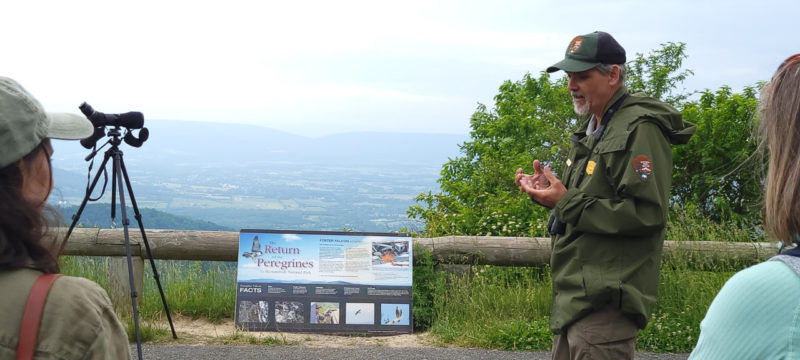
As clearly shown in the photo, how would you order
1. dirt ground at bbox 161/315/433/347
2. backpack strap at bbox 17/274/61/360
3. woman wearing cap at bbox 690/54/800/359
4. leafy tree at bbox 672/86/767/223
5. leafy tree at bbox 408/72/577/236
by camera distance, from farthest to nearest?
leafy tree at bbox 672/86/767/223 → leafy tree at bbox 408/72/577/236 → dirt ground at bbox 161/315/433/347 → backpack strap at bbox 17/274/61/360 → woman wearing cap at bbox 690/54/800/359

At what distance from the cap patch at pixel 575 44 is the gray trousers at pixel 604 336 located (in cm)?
119

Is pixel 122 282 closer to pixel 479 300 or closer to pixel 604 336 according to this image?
pixel 479 300

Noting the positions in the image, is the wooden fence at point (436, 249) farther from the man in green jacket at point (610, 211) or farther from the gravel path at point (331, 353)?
the man in green jacket at point (610, 211)

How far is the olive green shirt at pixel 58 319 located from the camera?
1.49 metres

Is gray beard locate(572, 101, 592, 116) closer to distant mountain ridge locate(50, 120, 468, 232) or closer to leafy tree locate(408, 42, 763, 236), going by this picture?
leafy tree locate(408, 42, 763, 236)

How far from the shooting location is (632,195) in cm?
323

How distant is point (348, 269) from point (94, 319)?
5.37 meters

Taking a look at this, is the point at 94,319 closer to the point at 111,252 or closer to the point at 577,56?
the point at 577,56

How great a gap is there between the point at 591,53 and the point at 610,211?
757mm

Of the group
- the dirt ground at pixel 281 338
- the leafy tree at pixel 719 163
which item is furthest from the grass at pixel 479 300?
the leafy tree at pixel 719 163

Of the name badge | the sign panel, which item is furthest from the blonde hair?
the sign panel

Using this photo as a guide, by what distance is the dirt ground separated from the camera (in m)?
6.37

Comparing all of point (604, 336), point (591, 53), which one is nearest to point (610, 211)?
point (604, 336)

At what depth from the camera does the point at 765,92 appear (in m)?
1.56
